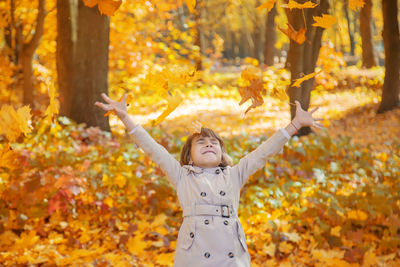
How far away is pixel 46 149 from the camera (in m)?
5.41

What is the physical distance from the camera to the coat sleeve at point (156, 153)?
232 cm

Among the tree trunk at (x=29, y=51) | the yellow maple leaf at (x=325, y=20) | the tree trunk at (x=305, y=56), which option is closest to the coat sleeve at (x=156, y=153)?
the yellow maple leaf at (x=325, y=20)

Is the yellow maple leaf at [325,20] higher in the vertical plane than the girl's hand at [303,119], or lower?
higher

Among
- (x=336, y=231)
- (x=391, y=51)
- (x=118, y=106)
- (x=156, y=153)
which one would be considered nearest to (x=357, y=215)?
(x=336, y=231)

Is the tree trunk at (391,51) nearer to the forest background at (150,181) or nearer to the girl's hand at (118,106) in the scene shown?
the forest background at (150,181)

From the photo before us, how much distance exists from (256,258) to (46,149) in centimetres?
308

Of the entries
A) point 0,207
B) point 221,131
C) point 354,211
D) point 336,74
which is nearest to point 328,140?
point 354,211

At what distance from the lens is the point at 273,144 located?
92.0 inches

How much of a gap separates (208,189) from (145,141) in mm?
419

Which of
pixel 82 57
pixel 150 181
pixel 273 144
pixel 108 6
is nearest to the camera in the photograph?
pixel 273 144

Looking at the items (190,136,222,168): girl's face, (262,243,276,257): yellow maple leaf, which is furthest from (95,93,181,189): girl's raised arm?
(262,243,276,257): yellow maple leaf

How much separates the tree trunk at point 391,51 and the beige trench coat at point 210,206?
8.46 meters

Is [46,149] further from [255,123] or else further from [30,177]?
[255,123]

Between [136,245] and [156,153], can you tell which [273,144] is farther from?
[136,245]
